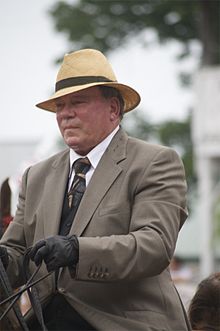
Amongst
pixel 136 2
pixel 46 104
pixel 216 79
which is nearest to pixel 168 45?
pixel 136 2

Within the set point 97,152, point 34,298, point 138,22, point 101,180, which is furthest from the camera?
point 138,22

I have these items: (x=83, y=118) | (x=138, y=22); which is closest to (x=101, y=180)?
(x=83, y=118)

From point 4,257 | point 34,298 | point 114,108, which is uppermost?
point 114,108

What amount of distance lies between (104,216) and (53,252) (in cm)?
46

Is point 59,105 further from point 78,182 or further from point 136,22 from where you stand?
point 136,22

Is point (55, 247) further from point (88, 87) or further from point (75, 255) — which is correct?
point (88, 87)

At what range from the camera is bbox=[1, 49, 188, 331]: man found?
473cm

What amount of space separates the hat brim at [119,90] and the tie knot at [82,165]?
0.30 metres

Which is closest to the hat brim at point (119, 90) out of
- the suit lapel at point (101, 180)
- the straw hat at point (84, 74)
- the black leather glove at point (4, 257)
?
the straw hat at point (84, 74)

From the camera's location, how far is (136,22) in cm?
3581

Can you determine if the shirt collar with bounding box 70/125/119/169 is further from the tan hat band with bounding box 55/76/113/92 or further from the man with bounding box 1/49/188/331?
the tan hat band with bounding box 55/76/113/92

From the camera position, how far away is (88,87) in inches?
197

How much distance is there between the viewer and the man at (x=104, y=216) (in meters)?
4.73

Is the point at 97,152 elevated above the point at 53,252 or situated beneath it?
elevated above
